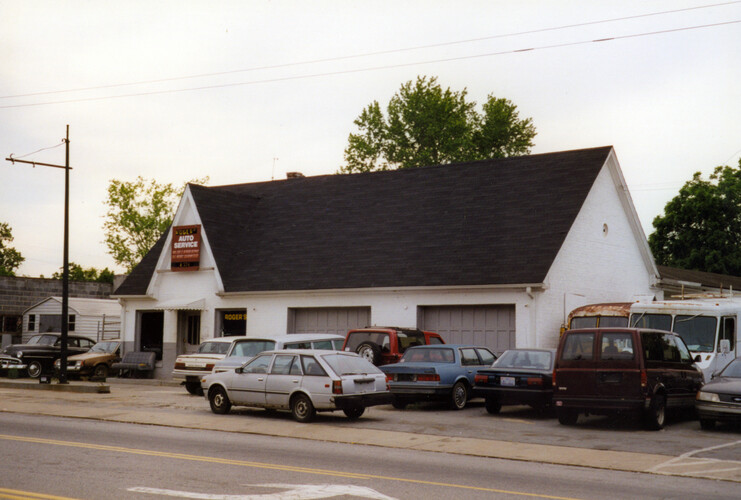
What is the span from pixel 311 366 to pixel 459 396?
4462 mm

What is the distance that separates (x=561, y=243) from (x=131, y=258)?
47.9 m

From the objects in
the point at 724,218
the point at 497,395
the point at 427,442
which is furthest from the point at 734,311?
the point at 724,218

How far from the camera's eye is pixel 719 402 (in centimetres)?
1602

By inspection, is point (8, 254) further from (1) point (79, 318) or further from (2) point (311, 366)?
(2) point (311, 366)

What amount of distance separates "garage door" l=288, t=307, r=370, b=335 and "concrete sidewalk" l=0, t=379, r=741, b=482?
17.0 feet

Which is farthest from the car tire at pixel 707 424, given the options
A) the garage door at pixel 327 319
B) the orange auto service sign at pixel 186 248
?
the orange auto service sign at pixel 186 248

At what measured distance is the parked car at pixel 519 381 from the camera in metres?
18.1

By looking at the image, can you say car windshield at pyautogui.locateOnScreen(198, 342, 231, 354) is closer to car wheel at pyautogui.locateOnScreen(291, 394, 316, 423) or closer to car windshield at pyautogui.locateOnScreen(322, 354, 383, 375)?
car wheel at pyautogui.locateOnScreen(291, 394, 316, 423)

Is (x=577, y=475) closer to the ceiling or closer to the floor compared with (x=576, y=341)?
closer to the floor

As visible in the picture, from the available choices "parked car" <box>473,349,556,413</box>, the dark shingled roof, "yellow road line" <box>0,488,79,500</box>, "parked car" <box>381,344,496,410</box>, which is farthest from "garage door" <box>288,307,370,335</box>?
"yellow road line" <box>0,488,79,500</box>

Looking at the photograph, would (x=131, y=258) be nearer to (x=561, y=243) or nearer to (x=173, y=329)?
(x=173, y=329)

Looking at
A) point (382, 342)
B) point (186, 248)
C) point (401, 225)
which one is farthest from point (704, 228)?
point (382, 342)

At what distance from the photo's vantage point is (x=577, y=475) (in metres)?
11.3

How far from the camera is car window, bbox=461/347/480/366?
67.0 feet
